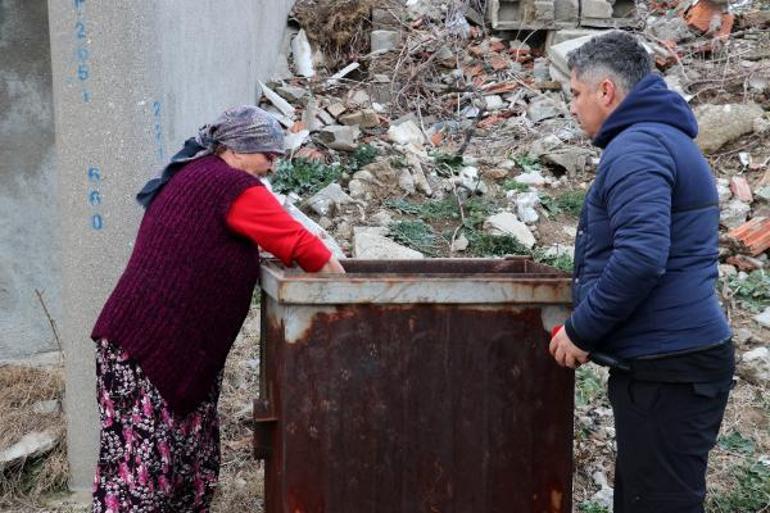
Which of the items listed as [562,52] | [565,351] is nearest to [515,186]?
[562,52]

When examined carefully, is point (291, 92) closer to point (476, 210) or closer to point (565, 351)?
point (476, 210)

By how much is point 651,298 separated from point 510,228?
462 cm

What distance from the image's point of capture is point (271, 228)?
312 cm

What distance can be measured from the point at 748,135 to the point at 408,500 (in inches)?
258

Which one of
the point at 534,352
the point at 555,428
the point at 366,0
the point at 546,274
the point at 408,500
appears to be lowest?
the point at 408,500

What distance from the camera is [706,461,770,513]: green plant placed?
418cm

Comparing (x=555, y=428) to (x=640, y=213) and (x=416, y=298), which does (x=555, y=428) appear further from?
(x=640, y=213)

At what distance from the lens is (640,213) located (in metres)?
2.58

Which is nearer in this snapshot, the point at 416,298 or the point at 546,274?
the point at 416,298

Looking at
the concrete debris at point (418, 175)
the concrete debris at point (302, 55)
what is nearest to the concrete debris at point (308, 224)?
the concrete debris at point (418, 175)

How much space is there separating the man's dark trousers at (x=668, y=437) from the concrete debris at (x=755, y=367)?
8.90 ft

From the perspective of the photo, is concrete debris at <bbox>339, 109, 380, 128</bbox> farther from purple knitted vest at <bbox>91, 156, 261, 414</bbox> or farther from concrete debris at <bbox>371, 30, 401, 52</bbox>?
purple knitted vest at <bbox>91, 156, 261, 414</bbox>

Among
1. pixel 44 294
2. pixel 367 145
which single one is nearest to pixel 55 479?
pixel 44 294

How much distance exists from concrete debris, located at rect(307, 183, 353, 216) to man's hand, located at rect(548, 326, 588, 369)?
4924 millimetres
